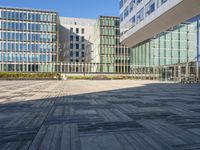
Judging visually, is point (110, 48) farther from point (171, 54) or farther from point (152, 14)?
point (152, 14)

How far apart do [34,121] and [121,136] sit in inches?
113

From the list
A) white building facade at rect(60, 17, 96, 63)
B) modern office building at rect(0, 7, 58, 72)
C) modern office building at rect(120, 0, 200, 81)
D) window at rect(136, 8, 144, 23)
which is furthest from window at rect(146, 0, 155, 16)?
white building facade at rect(60, 17, 96, 63)

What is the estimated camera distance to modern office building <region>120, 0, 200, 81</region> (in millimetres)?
29906

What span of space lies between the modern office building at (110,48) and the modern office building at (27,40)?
640 inches

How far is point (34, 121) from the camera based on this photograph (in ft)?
20.8

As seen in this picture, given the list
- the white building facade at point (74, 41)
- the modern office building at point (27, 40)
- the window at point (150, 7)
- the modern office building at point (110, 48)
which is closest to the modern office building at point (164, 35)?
the window at point (150, 7)

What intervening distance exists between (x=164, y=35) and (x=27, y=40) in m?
49.0

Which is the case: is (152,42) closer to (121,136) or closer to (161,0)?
(161,0)

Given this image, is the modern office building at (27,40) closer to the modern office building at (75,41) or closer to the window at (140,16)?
the modern office building at (75,41)

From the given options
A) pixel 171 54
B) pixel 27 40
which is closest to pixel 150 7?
pixel 171 54

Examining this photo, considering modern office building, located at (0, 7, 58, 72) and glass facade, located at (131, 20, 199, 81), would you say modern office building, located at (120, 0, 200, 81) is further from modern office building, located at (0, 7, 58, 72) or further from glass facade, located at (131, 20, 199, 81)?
modern office building, located at (0, 7, 58, 72)

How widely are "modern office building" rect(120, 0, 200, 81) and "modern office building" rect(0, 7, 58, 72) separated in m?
33.7

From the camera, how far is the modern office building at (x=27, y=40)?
72.0 metres

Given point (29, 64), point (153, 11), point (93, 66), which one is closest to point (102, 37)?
point (93, 66)
